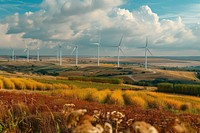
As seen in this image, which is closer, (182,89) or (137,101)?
(137,101)

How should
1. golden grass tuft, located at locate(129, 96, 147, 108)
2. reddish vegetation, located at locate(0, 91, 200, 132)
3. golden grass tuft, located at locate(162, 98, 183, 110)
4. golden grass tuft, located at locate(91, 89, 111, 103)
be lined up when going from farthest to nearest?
golden grass tuft, located at locate(91, 89, 111, 103), golden grass tuft, located at locate(162, 98, 183, 110), golden grass tuft, located at locate(129, 96, 147, 108), reddish vegetation, located at locate(0, 91, 200, 132)

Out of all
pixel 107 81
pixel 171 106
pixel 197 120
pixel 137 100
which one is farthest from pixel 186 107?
pixel 107 81

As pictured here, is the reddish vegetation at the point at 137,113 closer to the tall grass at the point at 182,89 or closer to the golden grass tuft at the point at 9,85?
the golden grass tuft at the point at 9,85

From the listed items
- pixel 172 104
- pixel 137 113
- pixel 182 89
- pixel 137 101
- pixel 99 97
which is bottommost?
pixel 182 89

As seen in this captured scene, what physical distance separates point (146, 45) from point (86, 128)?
10785 cm

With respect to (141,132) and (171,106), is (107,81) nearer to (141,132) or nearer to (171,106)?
(171,106)

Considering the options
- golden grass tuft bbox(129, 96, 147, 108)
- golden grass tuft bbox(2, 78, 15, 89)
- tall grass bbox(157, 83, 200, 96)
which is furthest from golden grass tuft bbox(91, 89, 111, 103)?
tall grass bbox(157, 83, 200, 96)

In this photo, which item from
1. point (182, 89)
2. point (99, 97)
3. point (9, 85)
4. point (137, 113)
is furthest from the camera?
point (182, 89)

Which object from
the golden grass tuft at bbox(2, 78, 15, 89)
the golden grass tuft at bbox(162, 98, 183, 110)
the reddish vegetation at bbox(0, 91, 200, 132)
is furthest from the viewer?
the golden grass tuft at bbox(2, 78, 15, 89)

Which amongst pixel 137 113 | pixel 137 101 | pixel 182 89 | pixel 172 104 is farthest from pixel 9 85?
pixel 137 113

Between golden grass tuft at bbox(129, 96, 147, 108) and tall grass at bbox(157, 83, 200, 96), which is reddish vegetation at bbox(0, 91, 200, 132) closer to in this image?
golden grass tuft at bbox(129, 96, 147, 108)

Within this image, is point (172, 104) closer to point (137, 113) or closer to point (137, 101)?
point (137, 101)

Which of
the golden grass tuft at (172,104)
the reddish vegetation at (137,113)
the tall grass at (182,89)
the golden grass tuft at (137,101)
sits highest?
the reddish vegetation at (137,113)

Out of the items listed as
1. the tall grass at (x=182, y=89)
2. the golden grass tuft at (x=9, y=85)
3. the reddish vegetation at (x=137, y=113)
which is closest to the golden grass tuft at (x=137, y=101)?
the reddish vegetation at (x=137, y=113)
